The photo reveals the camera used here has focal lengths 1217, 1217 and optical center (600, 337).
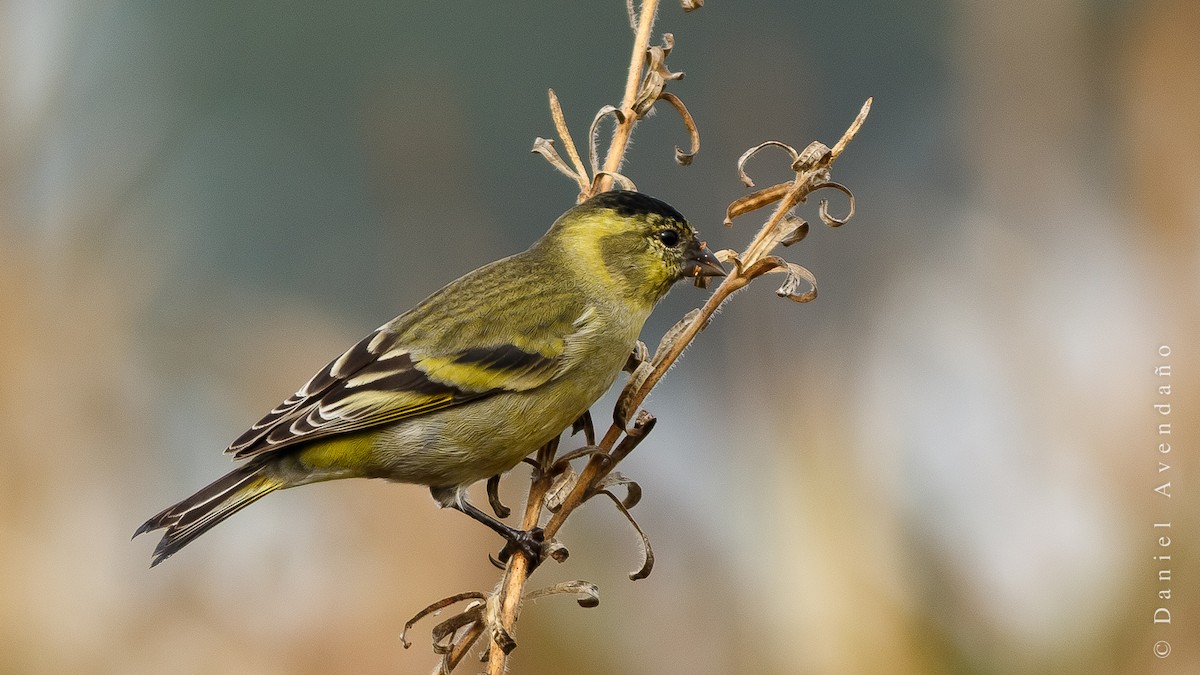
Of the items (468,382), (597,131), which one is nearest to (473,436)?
(468,382)

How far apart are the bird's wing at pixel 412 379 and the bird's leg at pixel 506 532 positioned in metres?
0.26

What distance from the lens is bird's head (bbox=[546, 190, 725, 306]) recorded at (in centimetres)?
328

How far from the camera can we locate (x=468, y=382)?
3.05 m

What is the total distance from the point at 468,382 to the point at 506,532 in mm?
526

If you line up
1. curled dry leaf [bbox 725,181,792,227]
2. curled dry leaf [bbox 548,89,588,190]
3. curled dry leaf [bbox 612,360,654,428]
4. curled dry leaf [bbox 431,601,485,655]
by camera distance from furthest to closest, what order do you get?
curled dry leaf [bbox 548,89,588,190] < curled dry leaf [bbox 612,360,654,428] < curled dry leaf [bbox 725,181,792,227] < curled dry leaf [bbox 431,601,485,655]

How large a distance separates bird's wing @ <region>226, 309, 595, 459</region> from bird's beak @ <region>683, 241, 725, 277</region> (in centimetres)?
34

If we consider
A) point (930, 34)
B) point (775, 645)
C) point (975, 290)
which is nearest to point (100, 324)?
point (775, 645)

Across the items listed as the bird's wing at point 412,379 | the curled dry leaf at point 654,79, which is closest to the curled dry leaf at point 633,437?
the curled dry leaf at point 654,79

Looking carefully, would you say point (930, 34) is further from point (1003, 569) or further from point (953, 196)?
point (1003, 569)

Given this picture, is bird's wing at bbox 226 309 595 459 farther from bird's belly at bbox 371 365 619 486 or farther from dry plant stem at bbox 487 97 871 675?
dry plant stem at bbox 487 97 871 675

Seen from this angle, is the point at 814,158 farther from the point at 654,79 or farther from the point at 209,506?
the point at 209,506

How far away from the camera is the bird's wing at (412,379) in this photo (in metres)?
2.98

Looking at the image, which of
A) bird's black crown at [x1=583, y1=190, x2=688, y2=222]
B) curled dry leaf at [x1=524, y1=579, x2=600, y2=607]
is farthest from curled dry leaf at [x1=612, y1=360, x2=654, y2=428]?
bird's black crown at [x1=583, y1=190, x2=688, y2=222]

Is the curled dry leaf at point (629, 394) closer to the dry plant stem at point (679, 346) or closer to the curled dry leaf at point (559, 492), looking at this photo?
the dry plant stem at point (679, 346)
